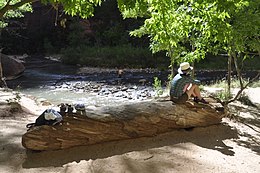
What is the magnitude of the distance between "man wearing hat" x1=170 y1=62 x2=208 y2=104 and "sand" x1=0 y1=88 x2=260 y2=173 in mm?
589

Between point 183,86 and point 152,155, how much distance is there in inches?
61.9

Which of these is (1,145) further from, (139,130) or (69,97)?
(69,97)

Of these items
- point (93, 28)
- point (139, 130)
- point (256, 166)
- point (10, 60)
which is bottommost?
point (256, 166)

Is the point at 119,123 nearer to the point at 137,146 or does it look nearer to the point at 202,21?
the point at 137,146

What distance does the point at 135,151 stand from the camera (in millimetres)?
4621

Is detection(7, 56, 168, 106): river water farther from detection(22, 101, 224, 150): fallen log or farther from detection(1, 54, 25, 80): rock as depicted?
detection(22, 101, 224, 150): fallen log

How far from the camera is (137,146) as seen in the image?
15.7 ft

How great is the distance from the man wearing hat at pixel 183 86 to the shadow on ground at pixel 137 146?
0.59 metres

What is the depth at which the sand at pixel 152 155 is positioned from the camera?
4148mm

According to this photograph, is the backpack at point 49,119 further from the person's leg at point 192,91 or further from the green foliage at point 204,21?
the person's leg at point 192,91

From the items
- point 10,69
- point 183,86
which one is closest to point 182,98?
point 183,86

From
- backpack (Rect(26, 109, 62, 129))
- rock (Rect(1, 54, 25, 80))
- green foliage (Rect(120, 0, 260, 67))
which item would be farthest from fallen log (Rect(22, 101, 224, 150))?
rock (Rect(1, 54, 25, 80))

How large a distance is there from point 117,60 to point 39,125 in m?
17.9

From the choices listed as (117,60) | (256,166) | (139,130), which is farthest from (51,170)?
(117,60)
